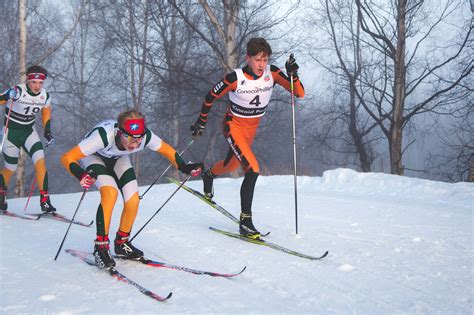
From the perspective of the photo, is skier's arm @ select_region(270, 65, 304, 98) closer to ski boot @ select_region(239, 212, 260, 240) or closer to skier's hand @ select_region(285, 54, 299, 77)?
skier's hand @ select_region(285, 54, 299, 77)

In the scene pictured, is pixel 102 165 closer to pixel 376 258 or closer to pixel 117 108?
pixel 376 258

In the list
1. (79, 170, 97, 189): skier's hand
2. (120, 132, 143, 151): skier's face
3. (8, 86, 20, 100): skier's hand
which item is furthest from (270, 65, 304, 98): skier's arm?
(8, 86, 20, 100): skier's hand

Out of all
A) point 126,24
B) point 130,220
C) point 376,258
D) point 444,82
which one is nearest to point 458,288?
point 376,258

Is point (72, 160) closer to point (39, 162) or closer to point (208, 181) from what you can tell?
point (208, 181)

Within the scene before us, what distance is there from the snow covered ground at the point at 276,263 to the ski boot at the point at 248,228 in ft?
0.58

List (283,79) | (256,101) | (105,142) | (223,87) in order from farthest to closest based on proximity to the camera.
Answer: (283,79)
(256,101)
(223,87)
(105,142)

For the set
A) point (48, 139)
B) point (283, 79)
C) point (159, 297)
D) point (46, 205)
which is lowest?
point (159, 297)

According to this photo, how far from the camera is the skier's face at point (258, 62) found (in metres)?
4.62

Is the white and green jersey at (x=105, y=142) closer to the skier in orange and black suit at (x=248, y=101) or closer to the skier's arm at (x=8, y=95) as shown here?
the skier in orange and black suit at (x=248, y=101)

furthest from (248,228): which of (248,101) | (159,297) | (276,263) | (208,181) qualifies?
(159,297)

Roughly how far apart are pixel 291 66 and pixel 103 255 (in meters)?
3.01

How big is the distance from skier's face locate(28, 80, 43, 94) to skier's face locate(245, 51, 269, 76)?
11.4 ft

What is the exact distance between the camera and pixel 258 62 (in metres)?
A: 4.65

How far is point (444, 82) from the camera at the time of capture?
41.2 ft
